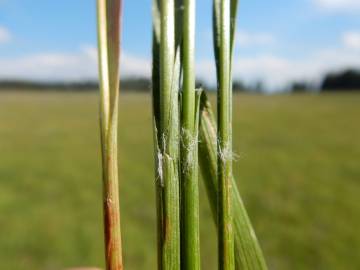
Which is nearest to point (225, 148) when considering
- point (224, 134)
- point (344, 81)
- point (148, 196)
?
point (224, 134)

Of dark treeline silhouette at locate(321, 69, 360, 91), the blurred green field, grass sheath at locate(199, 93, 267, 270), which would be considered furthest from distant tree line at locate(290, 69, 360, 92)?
grass sheath at locate(199, 93, 267, 270)

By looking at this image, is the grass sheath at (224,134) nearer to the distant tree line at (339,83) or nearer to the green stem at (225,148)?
the green stem at (225,148)

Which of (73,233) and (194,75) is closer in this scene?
(194,75)

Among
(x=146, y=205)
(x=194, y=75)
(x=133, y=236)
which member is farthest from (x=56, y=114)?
(x=194, y=75)

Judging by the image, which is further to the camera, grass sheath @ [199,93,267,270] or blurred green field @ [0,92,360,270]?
blurred green field @ [0,92,360,270]

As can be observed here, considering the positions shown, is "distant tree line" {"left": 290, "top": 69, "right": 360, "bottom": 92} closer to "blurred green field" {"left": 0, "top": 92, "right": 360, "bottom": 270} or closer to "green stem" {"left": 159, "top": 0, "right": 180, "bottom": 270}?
"blurred green field" {"left": 0, "top": 92, "right": 360, "bottom": 270}

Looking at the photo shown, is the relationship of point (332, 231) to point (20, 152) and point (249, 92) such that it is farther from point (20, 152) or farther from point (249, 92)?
point (249, 92)
